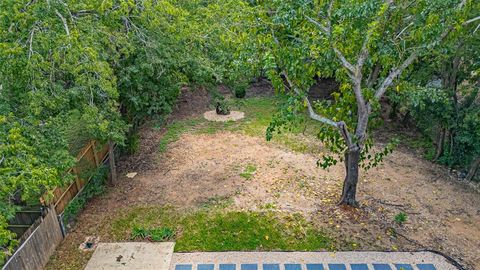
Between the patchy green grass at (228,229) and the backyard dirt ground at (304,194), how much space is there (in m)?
0.29

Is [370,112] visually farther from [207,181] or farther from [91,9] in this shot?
[91,9]

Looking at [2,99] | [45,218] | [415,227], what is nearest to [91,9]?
[2,99]

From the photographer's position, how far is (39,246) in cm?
634

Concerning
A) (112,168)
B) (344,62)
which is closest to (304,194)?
(344,62)

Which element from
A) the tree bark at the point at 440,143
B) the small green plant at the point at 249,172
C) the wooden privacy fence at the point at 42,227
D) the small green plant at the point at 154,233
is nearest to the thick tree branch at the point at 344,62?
the small green plant at the point at 249,172

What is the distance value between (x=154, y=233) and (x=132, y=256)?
689 millimetres

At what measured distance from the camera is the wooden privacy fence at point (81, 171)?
7345mm

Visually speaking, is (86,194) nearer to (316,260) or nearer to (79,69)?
(79,69)

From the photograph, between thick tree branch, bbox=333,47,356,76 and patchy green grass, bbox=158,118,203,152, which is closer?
thick tree branch, bbox=333,47,356,76

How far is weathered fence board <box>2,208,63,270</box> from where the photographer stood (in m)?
5.73

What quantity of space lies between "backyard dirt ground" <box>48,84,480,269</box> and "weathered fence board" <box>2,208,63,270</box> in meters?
0.22

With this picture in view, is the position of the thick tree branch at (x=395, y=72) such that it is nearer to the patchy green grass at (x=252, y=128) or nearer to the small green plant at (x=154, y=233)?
the patchy green grass at (x=252, y=128)

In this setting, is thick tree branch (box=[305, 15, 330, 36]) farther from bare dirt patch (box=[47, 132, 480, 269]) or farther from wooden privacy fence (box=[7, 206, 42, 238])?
wooden privacy fence (box=[7, 206, 42, 238])

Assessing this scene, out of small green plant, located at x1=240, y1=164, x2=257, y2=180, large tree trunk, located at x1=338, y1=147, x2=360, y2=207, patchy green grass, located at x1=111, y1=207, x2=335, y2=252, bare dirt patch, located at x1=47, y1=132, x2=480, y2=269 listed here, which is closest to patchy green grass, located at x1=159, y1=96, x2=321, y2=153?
bare dirt patch, located at x1=47, y1=132, x2=480, y2=269
